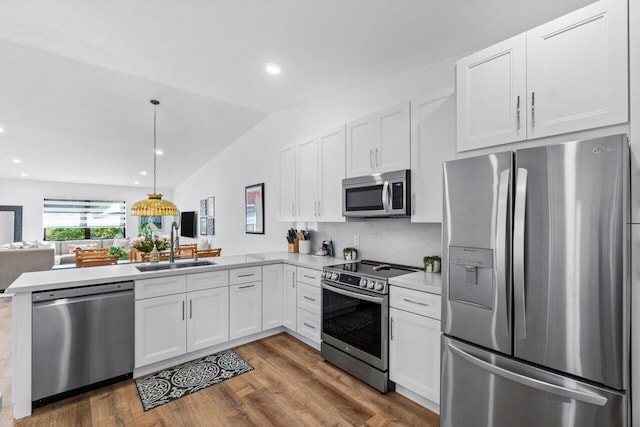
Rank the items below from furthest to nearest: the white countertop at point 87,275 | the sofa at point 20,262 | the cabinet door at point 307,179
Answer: the sofa at point 20,262 → the cabinet door at point 307,179 → the white countertop at point 87,275

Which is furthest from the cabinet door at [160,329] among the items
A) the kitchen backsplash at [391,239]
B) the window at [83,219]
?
the window at [83,219]

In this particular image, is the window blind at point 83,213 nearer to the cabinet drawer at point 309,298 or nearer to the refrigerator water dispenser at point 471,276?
the cabinet drawer at point 309,298

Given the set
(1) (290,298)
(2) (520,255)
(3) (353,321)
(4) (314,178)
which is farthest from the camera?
(4) (314,178)

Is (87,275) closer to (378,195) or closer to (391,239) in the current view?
(378,195)

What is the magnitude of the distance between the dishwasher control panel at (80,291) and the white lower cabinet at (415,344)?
7.25 feet

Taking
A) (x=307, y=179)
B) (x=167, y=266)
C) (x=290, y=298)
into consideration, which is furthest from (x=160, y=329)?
(x=307, y=179)

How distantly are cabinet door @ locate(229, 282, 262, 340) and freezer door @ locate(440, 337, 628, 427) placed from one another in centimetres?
208

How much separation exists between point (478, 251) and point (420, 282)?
2.05 feet

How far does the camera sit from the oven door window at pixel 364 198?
8.96 feet

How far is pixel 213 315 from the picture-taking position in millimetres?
3020

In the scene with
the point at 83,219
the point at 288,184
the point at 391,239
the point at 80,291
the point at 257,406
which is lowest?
the point at 257,406

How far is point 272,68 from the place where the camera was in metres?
3.18

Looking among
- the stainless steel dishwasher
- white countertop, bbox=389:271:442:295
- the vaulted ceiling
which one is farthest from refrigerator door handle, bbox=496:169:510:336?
the stainless steel dishwasher

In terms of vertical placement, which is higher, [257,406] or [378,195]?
[378,195]
